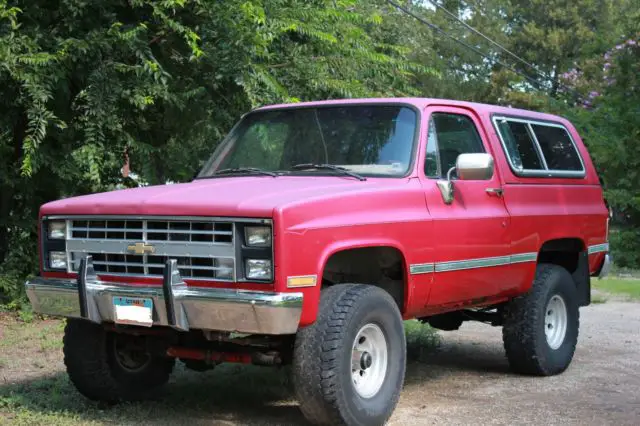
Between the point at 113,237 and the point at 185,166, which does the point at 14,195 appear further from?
the point at 113,237

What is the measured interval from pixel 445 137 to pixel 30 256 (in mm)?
6050

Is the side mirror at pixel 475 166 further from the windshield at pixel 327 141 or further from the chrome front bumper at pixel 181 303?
the chrome front bumper at pixel 181 303

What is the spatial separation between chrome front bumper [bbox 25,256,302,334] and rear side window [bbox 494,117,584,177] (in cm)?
304

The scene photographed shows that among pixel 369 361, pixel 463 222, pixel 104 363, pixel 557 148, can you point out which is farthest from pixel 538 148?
pixel 104 363

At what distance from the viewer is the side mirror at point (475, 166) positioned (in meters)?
5.94

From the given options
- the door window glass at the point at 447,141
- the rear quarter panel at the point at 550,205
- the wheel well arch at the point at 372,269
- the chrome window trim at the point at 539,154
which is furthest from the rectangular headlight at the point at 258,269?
the chrome window trim at the point at 539,154

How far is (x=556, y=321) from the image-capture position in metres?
7.70

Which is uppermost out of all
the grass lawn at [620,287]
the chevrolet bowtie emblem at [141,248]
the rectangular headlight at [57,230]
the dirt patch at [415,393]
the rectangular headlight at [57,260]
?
the rectangular headlight at [57,230]

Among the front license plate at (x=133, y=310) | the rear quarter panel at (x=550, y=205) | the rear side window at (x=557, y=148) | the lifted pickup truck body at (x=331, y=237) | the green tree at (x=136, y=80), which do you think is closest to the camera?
the lifted pickup truck body at (x=331, y=237)

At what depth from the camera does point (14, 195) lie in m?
10.7

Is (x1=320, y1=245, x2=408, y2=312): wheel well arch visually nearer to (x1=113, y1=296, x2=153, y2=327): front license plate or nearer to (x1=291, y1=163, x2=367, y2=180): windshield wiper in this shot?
(x1=291, y1=163, x2=367, y2=180): windshield wiper

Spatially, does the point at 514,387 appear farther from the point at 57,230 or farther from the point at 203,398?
the point at 57,230

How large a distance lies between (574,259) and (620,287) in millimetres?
7635

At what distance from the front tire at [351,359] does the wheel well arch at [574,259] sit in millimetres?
2625
